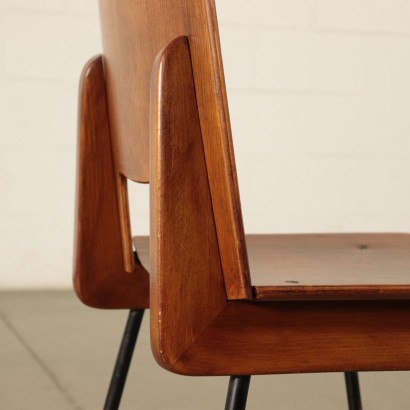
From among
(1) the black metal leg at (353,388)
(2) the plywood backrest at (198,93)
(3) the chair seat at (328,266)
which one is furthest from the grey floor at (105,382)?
(2) the plywood backrest at (198,93)

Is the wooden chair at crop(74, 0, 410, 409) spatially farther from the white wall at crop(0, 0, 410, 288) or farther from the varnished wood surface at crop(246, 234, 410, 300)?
the white wall at crop(0, 0, 410, 288)

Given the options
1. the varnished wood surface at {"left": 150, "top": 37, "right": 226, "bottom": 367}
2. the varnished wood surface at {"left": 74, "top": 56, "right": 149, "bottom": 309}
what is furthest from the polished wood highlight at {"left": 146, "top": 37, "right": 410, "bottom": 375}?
the varnished wood surface at {"left": 74, "top": 56, "right": 149, "bottom": 309}

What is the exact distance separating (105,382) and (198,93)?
1.43 meters

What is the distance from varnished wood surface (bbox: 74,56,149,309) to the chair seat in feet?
0.14

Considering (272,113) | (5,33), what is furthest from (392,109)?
(5,33)

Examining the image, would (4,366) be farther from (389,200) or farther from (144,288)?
(389,200)

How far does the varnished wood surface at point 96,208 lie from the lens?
3.33ft

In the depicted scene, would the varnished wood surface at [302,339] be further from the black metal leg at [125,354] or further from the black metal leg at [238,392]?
the black metal leg at [125,354]

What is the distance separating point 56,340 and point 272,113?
1.20 meters

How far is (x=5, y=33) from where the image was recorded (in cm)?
291

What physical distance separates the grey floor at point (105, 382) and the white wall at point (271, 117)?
1.92 ft

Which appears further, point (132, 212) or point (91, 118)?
point (132, 212)

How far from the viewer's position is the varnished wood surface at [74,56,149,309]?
1016 millimetres

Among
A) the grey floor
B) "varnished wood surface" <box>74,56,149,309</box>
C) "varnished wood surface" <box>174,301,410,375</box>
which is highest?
"varnished wood surface" <box>74,56,149,309</box>
